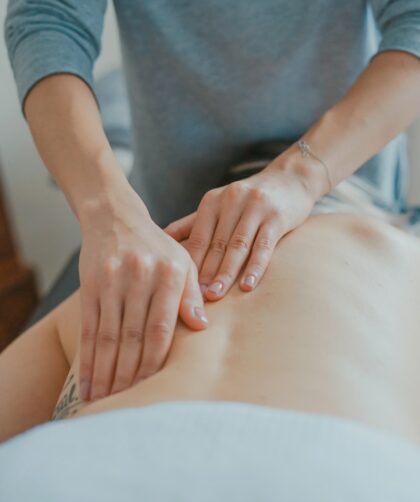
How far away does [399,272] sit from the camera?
2.98 feet

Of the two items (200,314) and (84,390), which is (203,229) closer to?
(200,314)

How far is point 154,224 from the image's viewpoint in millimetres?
898

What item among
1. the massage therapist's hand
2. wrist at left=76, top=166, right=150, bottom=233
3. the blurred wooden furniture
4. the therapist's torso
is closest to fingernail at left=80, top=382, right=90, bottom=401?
the massage therapist's hand

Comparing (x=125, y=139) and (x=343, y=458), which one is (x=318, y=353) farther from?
(x=125, y=139)

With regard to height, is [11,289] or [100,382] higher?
[100,382]

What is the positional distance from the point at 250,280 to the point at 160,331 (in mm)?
140

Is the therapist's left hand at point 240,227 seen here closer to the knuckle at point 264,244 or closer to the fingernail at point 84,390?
the knuckle at point 264,244

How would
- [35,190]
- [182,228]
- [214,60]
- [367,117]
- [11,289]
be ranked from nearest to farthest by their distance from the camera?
[182,228] < [367,117] < [214,60] < [11,289] < [35,190]

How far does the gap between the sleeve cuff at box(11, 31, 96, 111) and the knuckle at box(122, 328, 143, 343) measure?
506 mm

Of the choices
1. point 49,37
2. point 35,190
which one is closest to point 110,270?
point 49,37

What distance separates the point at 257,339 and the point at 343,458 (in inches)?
9.4

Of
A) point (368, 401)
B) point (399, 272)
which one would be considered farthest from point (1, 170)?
point (368, 401)

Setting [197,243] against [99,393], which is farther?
[197,243]

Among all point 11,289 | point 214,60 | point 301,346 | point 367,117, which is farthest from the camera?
point 11,289
